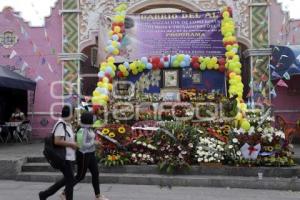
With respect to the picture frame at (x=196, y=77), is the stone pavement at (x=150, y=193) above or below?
below

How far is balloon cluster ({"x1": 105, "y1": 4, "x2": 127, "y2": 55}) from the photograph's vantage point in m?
13.9

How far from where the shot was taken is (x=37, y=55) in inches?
612

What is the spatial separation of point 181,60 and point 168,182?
5.50 m

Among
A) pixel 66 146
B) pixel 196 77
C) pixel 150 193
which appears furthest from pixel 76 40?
pixel 66 146

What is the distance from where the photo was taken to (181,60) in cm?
1393

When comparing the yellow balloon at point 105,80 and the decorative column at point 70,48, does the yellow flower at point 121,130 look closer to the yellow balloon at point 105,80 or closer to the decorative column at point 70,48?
the yellow balloon at point 105,80

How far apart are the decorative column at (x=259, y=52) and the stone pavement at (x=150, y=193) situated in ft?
19.9

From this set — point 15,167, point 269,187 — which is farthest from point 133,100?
point 269,187

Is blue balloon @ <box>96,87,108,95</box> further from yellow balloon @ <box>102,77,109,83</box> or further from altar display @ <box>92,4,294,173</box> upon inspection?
yellow balloon @ <box>102,77,109,83</box>

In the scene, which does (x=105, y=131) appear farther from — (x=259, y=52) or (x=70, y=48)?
(x=259, y=52)

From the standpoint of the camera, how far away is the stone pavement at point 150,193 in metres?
8.12

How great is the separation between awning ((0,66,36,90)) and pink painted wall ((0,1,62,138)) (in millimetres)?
501

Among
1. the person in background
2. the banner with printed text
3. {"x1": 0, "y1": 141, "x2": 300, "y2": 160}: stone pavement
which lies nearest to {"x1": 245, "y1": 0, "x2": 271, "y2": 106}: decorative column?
the banner with printed text

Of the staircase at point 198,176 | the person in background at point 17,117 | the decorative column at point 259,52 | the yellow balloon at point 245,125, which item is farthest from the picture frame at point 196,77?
the person in background at point 17,117
